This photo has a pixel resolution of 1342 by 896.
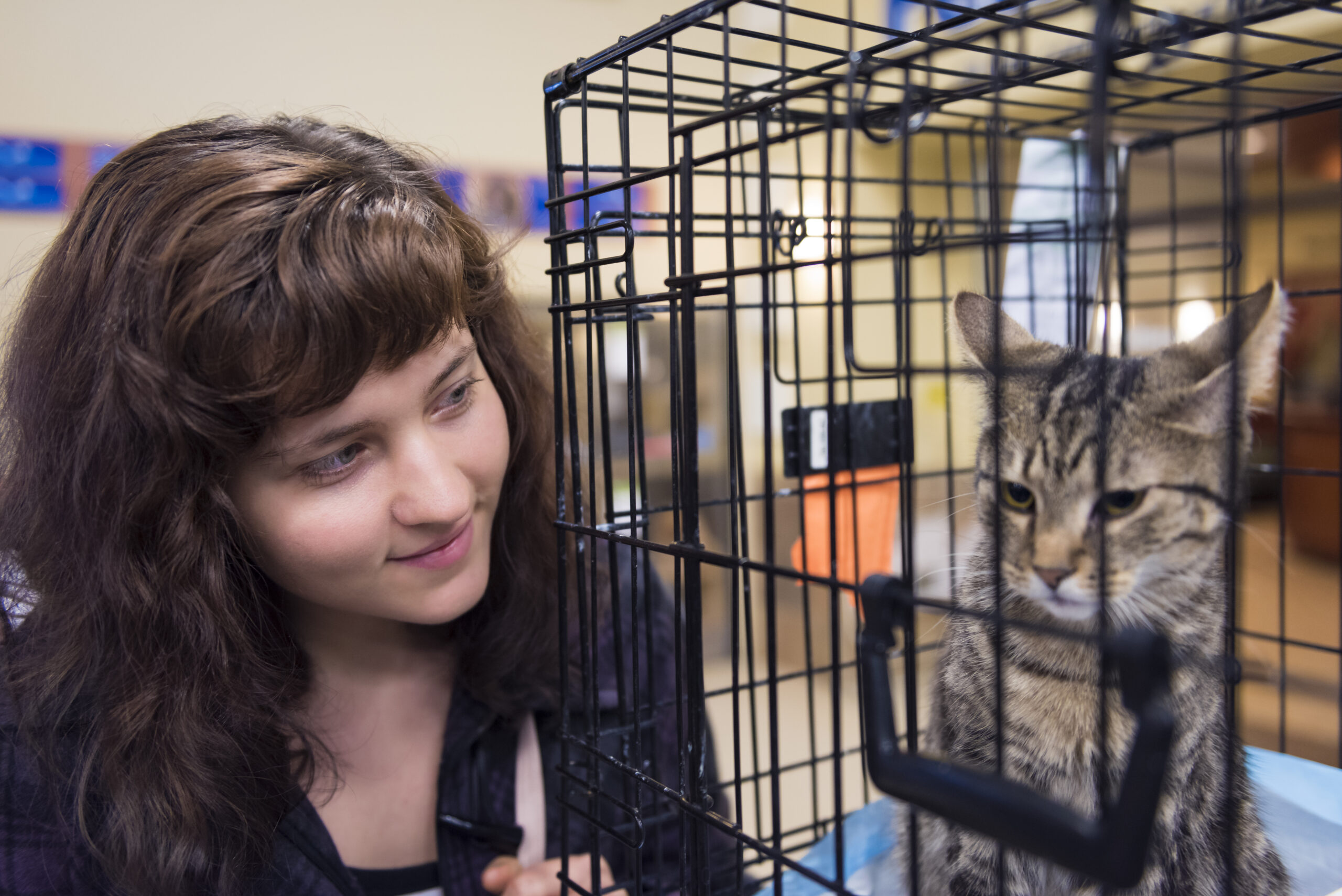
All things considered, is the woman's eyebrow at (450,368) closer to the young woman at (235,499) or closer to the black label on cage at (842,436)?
the young woman at (235,499)

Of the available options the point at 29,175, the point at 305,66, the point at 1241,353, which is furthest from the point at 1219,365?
the point at 29,175

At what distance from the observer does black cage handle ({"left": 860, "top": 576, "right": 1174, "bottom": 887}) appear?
36 centimetres

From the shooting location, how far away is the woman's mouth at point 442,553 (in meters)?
0.82

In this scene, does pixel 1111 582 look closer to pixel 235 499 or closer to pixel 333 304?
pixel 333 304

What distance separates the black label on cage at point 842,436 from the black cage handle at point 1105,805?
49 centimetres

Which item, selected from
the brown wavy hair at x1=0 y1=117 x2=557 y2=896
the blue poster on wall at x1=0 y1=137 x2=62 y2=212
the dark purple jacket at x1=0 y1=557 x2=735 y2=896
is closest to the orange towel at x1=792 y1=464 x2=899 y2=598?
the dark purple jacket at x1=0 y1=557 x2=735 y2=896

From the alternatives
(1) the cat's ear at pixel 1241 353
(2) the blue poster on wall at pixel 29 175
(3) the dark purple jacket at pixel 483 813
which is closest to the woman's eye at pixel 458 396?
(3) the dark purple jacket at pixel 483 813

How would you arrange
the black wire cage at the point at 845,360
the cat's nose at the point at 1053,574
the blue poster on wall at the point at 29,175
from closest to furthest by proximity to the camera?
the black wire cage at the point at 845,360
the cat's nose at the point at 1053,574
the blue poster on wall at the point at 29,175

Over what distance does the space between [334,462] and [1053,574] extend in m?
0.62

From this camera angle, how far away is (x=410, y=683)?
1.08m

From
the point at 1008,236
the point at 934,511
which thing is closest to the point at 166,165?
the point at 1008,236

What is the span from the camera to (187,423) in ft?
2.32

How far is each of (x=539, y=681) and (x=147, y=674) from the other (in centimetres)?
43

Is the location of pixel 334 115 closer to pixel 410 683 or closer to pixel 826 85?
pixel 410 683
